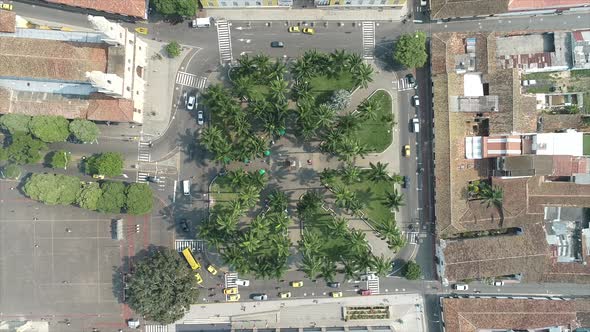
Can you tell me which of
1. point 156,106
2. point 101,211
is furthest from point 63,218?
point 156,106

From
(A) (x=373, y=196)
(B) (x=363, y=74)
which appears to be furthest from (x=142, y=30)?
(A) (x=373, y=196)

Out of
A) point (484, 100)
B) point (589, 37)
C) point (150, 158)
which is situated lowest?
point (150, 158)

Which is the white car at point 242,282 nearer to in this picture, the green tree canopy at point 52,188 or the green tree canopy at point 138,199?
the green tree canopy at point 138,199

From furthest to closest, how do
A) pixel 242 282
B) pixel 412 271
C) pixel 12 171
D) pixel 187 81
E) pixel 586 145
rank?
pixel 187 81
pixel 242 282
pixel 412 271
pixel 586 145
pixel 12 171

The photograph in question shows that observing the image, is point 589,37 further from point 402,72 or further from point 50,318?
point 50,318

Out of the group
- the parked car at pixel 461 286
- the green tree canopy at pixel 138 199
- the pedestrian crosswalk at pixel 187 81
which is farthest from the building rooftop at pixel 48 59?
the parked car at pixel 461 286

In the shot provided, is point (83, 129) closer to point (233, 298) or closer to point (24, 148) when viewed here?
point (24, 148)
